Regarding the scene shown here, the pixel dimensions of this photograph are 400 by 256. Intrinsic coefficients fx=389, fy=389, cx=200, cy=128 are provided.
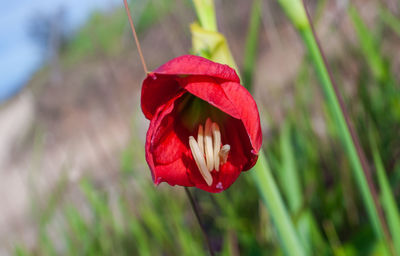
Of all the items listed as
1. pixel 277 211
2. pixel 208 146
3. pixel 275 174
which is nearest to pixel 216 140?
pixel 208 146

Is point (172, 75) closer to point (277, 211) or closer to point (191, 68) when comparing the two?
point (191, 68)

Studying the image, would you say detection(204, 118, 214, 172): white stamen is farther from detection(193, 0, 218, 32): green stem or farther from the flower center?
detection(193, 0, 218, 32): green stem

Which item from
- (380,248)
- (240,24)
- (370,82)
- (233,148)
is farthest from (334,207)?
(240,24)

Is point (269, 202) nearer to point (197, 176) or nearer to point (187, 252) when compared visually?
point (197, 176)

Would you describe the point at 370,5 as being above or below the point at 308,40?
above

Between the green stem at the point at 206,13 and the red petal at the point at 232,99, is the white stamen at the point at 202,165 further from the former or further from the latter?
the green stem at the point at 206,13

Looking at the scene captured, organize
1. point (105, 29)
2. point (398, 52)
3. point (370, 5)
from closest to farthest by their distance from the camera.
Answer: point (398, 52) → point (370, 5) → point (105, 29)

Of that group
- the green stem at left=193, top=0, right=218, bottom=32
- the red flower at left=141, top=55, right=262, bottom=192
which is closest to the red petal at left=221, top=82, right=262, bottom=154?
the red flower at left=141, top=55, right=262, bottom=192
